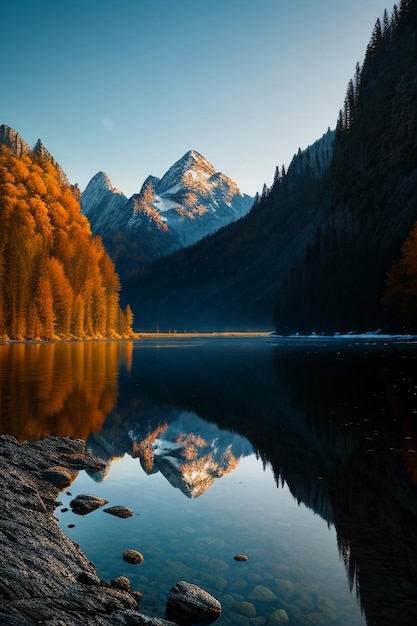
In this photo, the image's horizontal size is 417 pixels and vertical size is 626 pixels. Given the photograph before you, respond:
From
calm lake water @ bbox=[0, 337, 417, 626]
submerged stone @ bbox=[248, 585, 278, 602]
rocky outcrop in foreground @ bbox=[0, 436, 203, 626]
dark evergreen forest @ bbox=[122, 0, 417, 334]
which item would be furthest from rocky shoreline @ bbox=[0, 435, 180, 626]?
dark evergreen forest @ bbox=[122, 0, 417, 334]

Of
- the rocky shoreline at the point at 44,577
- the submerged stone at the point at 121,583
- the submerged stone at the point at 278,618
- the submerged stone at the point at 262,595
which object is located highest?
the rocky shoreline at the point at 44,577

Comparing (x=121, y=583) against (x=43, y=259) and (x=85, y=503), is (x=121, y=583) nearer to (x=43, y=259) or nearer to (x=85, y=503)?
(x=85, y=503)

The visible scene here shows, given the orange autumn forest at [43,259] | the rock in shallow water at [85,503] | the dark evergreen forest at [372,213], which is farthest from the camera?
the dark evergreen forest at [372,213]

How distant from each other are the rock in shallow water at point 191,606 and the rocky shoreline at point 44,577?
19.9 inches

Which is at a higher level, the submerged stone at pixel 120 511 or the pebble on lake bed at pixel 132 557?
the pebble on lake bed at pixel 132 557

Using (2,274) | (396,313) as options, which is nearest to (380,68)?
(396,313)

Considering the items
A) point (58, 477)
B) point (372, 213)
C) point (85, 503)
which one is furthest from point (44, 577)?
point (372, 213)

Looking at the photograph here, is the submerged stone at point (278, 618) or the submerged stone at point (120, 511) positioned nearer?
the submerged stone at point (278, 618)

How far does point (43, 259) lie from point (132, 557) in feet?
244

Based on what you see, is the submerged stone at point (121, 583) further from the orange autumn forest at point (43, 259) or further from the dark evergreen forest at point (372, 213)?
the dark evergreen forest at point (372, 213)

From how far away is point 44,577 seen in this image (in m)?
5.97

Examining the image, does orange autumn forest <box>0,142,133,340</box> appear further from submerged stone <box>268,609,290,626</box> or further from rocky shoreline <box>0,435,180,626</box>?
submerged stone <box>268,609,290,626</box>

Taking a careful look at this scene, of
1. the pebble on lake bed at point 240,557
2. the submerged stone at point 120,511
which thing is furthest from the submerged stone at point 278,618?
the submerged stone at point 120,511

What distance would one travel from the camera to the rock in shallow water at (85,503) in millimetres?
9932
